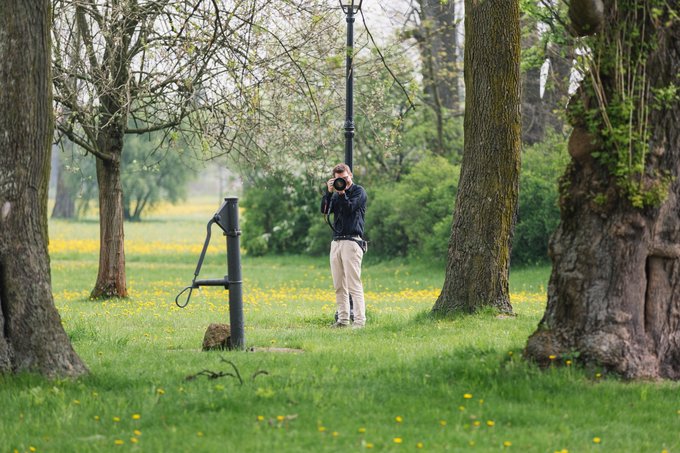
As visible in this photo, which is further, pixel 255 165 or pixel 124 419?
pixel 255 165

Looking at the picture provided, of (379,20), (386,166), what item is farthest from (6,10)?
(386,166)

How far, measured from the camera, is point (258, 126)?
15.8m

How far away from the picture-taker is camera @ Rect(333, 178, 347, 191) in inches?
474

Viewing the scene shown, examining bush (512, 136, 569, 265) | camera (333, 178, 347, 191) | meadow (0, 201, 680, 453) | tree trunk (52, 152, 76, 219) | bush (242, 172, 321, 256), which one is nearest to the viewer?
meadow (0, 201, 680, 453)

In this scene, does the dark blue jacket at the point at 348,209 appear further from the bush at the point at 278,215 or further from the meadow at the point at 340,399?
the bush at the point at 278,215

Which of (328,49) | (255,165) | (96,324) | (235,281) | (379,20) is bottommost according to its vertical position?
(96,324)

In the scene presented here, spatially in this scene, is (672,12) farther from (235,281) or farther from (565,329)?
(235,281)

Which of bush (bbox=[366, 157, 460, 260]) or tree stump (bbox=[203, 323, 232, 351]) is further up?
bush (bbox=[366, 157, 460, 260])

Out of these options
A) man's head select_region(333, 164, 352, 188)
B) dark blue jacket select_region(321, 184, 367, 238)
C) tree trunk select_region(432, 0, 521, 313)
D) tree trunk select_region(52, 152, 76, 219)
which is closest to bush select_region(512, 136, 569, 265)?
tree trunk select_region(432, 0, 521, 313)

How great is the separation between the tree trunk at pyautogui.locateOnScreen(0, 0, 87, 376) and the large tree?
12.8 feet

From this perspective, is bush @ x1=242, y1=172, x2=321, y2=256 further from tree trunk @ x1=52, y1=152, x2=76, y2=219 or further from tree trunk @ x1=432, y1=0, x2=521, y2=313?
tree trunk @ x1=52, y1=152, x2=76, y2=219

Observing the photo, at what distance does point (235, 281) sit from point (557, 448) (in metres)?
4.58

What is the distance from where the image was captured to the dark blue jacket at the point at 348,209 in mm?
12117

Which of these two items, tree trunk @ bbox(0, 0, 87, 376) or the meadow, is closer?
the meadow
